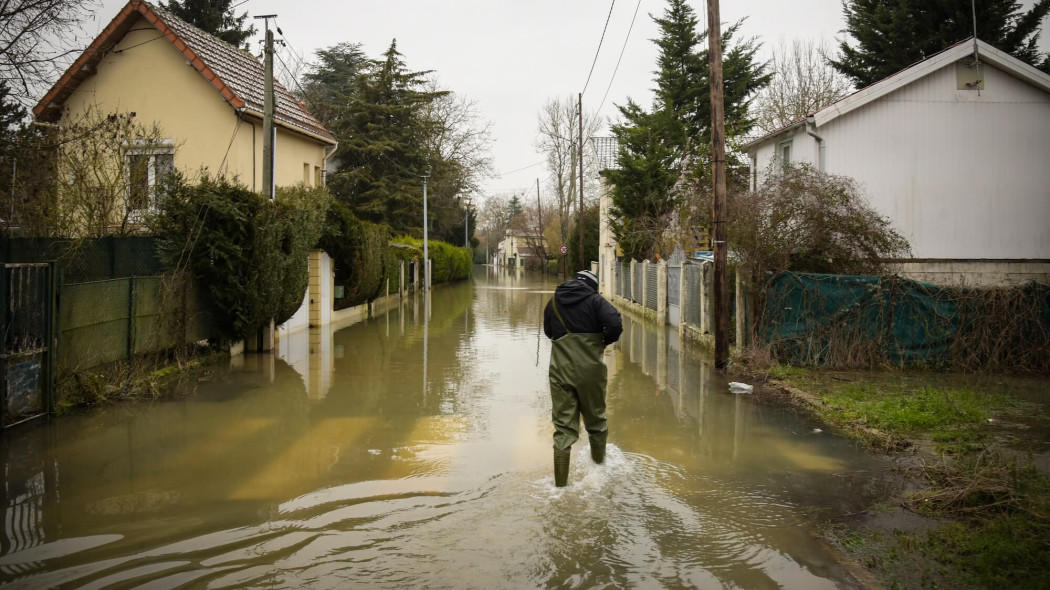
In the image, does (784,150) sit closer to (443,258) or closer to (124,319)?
(124,319)

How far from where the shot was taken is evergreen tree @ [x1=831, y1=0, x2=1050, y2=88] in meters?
23.0

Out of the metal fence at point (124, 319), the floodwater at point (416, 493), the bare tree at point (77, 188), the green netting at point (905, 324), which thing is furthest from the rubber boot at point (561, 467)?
the bare tree at point (77, 188)

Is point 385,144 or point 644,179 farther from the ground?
point 385,144

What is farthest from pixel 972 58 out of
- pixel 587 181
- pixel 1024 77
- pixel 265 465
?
pixel 587 181

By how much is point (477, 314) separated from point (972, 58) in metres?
16.6

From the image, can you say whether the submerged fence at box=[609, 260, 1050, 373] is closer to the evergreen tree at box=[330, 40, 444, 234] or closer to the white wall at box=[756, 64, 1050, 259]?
the white wall at box=[756, 64, 1050, 259]

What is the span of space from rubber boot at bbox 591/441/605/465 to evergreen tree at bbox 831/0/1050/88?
20363 mm

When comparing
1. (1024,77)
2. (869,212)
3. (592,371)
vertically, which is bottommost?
(592,371)

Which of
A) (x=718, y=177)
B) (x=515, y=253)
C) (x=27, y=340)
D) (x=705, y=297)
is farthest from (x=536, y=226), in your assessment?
(x=27, y=340)

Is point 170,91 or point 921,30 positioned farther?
point 921,30

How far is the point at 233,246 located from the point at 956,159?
1658 centimetres

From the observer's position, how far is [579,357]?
21.8 feet

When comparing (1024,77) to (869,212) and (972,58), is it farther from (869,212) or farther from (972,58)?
(869,212)

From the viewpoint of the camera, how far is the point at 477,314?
2712cm
